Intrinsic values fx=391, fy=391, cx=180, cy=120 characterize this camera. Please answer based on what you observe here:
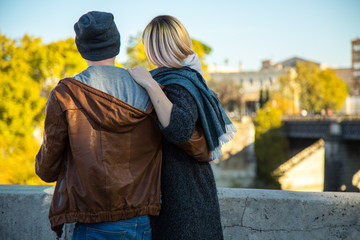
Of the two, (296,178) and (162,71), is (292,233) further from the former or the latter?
(296,178)

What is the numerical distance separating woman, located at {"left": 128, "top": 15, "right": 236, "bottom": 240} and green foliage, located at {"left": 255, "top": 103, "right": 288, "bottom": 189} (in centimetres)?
3547

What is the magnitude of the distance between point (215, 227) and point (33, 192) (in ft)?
6.23

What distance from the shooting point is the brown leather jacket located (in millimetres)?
1740

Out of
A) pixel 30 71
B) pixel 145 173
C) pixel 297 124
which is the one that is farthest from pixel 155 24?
pixel 297 124

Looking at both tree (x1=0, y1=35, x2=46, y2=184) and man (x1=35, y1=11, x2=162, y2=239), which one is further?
tree (x1=0, y1=35, x2=46, y2=184)

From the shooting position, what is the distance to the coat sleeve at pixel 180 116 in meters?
1.85

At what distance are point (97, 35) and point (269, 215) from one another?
205 centimetres

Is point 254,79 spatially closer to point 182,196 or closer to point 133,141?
point 182,196

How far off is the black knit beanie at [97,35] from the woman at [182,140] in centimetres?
17

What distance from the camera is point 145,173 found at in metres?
1.87

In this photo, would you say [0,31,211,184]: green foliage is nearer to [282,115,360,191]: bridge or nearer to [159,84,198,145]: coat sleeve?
[159,84,198,145]: coat sleeve

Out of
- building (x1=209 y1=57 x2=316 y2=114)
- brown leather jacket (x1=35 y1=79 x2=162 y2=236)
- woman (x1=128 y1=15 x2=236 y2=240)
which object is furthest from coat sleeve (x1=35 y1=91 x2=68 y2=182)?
building (x1=209 y1=57 x2=316 y2=114)

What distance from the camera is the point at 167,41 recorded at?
2.01m

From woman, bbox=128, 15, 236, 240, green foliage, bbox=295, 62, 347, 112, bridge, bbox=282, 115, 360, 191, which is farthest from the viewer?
green foliage, bbox=295, 62, 347, 112
